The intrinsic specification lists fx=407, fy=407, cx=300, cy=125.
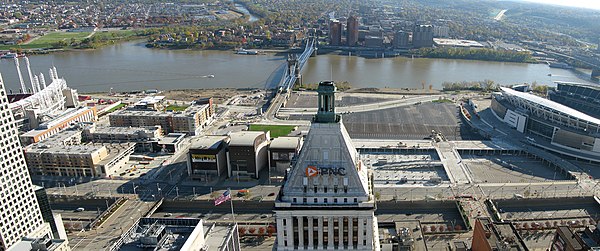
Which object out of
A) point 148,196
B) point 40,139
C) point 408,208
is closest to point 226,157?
point 148,196

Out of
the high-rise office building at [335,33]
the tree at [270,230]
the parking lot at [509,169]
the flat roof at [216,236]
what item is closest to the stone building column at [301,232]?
the flat roof at [216,236]

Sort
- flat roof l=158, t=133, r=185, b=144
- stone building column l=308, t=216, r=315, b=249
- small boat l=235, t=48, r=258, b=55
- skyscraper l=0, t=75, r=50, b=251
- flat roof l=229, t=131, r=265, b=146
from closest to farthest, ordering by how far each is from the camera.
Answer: stone building column l=308, t=216, r=315, b=249
skyscraper l=0, t=75, r=50, b=251
flat roof l=229, t=131, r=265, b=146
flat roof l=158, t=133, r=185, b=144
small boat l=235, t=48, r=258, b=55

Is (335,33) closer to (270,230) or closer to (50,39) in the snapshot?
(50,39)

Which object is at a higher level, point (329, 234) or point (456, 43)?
point (329, 234)

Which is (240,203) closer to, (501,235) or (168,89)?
(501,235)

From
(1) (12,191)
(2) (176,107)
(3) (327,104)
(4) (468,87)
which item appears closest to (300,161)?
(3) (327,104)

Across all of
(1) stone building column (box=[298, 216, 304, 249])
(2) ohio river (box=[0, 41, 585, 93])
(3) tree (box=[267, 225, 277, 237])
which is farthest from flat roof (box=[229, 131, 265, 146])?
(2) ohio river (box=[0, 41, 585, 93])

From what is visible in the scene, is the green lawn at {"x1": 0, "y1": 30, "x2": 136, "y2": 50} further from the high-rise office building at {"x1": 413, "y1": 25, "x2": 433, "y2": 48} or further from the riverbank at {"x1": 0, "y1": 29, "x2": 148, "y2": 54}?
the high-rise office building at {"x1": 413, "y1": 25, "x2": 433, "y2": 48}
